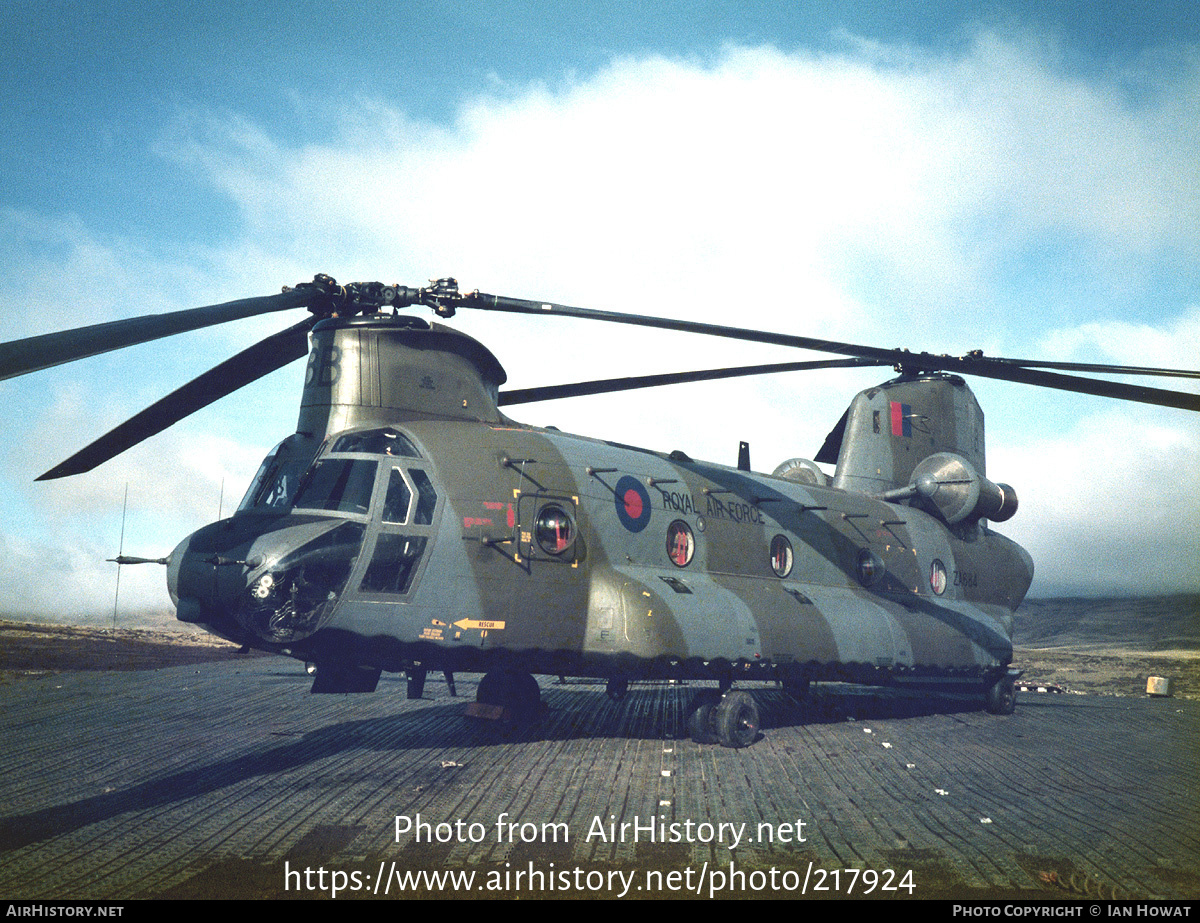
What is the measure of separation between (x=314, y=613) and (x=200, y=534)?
1882 millimetres

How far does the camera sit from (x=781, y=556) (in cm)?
1523

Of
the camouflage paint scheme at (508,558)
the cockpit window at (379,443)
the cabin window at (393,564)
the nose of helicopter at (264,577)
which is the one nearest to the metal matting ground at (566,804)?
the camouflage paint scheme at (508,558)

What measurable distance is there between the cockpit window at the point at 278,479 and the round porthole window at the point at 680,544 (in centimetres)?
577

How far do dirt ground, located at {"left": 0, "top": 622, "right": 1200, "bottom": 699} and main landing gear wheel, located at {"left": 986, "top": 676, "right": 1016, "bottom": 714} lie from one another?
29.0ft

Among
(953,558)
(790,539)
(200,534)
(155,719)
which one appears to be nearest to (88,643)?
(155,719)

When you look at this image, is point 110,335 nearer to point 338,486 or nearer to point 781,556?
point 338,486

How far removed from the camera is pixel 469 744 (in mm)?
12172

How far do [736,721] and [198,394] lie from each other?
9128 millimetres

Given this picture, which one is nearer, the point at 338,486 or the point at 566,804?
the point at 566,804

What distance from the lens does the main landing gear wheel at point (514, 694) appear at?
44.2 feet

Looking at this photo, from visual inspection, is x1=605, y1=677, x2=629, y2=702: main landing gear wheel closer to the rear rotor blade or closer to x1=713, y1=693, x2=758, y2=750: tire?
x1=713, y1=693, x2=758, y2=750: tire

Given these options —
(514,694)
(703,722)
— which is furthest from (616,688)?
(703,722)

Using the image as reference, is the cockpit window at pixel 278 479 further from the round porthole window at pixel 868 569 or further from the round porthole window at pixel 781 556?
the round porthole window at pixel 868 569
